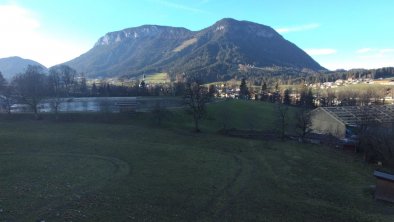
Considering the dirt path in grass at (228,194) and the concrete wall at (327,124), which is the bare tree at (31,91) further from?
the concrete wall at (327,124)

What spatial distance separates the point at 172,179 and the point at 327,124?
153ft

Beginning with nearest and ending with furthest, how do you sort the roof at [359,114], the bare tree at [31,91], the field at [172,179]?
1. the field at [172,179]
2. the bare tree at [31,91]
3. the roof at [359,114]

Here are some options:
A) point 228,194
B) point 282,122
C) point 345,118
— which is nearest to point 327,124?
point 345,118

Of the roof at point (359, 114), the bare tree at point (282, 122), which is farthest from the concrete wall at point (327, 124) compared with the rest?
the bare tree at point (282, 122)

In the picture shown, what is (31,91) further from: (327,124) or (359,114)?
(359,114)

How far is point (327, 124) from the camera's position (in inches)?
2375

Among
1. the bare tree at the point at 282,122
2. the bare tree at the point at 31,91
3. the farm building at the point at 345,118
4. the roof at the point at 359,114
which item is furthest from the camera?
the roof at the point at 359,114

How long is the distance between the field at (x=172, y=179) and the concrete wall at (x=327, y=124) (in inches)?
688

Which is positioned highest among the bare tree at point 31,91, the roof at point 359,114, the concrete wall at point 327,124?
the bare tree at point 31,91

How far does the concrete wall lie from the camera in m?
55.8

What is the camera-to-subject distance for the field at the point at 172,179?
1677cm

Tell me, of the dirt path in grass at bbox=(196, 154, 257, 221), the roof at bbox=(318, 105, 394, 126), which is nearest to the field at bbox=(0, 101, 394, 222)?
the dirt path in grass at bbox=(196, 154, 257, 221)

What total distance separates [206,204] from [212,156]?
1436 cm

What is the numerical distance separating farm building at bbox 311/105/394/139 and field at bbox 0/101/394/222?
1749 centimetres
